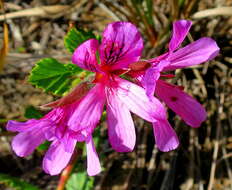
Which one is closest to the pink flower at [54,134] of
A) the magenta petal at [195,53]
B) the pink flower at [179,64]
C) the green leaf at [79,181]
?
the pink flower at [179,64]

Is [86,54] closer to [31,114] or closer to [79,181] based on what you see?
[31,114]

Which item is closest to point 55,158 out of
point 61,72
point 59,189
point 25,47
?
point 61,72

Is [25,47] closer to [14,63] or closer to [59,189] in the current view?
[14,63]

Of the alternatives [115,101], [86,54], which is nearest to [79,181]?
[115,101]

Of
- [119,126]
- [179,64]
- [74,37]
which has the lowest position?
[119,126]

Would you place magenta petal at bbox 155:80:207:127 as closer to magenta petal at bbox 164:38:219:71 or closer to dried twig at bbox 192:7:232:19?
magenta petal at bbox 164:38:219:71

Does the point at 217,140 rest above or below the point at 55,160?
below

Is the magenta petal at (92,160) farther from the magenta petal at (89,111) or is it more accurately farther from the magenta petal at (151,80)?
the magenta petal at (151,80)
